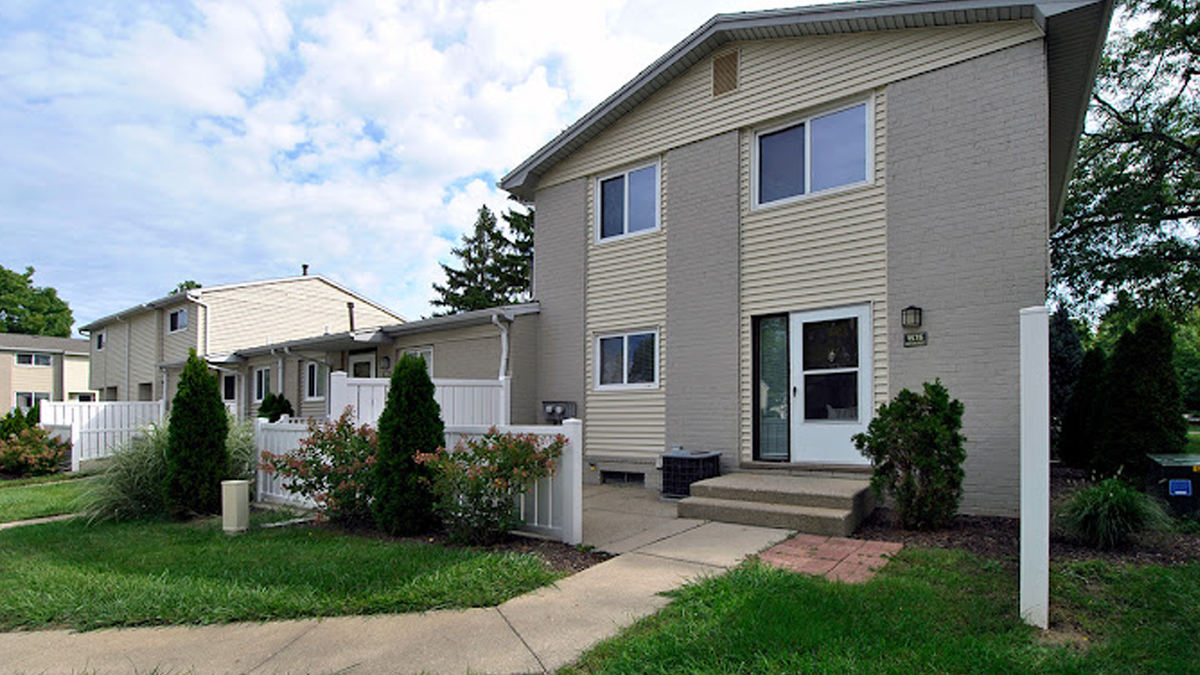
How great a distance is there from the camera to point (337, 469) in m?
6.92

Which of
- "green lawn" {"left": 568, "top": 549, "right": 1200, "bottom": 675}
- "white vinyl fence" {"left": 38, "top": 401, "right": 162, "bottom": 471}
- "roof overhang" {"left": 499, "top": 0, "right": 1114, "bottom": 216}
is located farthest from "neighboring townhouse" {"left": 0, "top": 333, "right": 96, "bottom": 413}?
"green lawn" {"left": 568, "top": 549, "right": 1200, "bottom": 675}

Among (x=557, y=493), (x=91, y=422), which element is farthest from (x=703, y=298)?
(x=91, y=422)

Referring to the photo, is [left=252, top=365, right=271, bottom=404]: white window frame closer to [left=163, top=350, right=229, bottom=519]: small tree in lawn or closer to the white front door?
[left=163, top=350, right=229, bottom=519]: small tree in lawn

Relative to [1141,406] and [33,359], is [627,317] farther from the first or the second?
[33,359]

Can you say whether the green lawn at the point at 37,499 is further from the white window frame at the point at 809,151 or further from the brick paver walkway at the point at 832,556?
the white window frame at the point at 809,151

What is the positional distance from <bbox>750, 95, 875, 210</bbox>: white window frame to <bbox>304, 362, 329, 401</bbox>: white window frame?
11973 millimetres

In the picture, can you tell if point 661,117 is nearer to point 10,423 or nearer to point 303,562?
point 303,562

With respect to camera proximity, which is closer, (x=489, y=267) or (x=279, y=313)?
(x=279, y=313)

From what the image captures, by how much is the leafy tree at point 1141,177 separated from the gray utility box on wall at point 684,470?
13080mm

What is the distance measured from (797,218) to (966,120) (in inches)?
82.5

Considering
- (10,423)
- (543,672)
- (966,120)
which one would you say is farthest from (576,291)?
(10,423)

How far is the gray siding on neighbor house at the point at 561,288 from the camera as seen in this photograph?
1076cm

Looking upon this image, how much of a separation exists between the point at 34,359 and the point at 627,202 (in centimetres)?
3788

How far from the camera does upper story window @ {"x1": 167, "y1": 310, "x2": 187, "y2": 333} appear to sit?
2177cm
